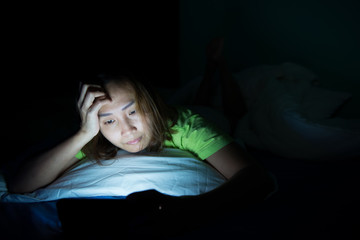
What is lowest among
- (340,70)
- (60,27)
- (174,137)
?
(174,137)

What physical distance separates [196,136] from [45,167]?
48 cm

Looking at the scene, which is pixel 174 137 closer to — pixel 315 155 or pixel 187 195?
pixel 187 195

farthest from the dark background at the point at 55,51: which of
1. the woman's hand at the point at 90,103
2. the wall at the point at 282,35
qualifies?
the wall at the point at 282,35

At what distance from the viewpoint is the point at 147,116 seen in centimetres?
79

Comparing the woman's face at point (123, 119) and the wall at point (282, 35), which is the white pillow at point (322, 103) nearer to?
the wall at point (282, 35)

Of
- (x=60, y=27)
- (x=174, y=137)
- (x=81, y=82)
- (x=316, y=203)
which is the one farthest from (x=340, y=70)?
(x=60, y=27)

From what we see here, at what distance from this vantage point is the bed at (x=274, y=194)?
62cm

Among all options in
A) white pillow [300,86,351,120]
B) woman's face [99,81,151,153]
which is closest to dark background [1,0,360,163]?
white pillow [300,86,351,120]

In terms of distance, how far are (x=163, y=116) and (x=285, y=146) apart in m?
0.60

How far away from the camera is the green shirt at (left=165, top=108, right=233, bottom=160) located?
0.77m

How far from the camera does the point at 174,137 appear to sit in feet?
2.91

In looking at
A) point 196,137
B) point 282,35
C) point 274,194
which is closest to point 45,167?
point 196,137

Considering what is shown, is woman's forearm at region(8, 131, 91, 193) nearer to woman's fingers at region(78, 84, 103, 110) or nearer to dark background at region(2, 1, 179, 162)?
woman's fingers at region(78, 84, 103, 110)

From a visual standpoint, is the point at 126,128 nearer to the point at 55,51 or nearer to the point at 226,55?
the point at 55,51
